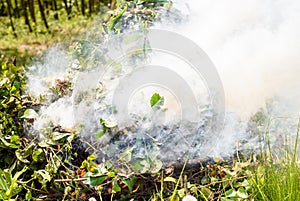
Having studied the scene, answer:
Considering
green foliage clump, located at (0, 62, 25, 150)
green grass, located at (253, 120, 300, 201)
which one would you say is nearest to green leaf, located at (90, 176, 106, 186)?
green foliage clump, located at (0, 62, 25, 150)

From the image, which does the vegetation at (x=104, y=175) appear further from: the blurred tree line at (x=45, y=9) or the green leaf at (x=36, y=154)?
the blurred tree line at (x=45, y=9)

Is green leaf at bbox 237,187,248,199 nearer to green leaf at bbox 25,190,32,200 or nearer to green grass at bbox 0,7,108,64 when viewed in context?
green leaf at bbox 25,190,32,200

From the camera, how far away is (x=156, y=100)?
2102 mm

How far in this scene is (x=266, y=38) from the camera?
2365 millimetres

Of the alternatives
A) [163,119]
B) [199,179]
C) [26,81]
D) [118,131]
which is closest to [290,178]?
[199,179]

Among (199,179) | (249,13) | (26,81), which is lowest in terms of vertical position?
(199,179)

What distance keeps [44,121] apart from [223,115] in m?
0.68

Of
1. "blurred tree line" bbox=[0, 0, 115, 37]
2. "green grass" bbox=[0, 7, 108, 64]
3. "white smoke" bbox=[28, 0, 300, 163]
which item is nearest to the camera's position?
"white smoke" bbox=[28, 0, 300, 163]

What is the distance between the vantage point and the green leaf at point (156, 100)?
2.09m

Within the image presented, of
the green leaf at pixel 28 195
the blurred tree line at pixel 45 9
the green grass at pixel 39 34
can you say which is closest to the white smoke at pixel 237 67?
the green leaf at pixel 28 195

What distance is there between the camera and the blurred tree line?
514cm

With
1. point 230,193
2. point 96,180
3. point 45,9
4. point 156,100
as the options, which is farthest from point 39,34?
point 230,193

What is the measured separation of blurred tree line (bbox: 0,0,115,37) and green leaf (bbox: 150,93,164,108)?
3167 mm

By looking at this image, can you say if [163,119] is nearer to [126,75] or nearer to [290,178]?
[126,75]
